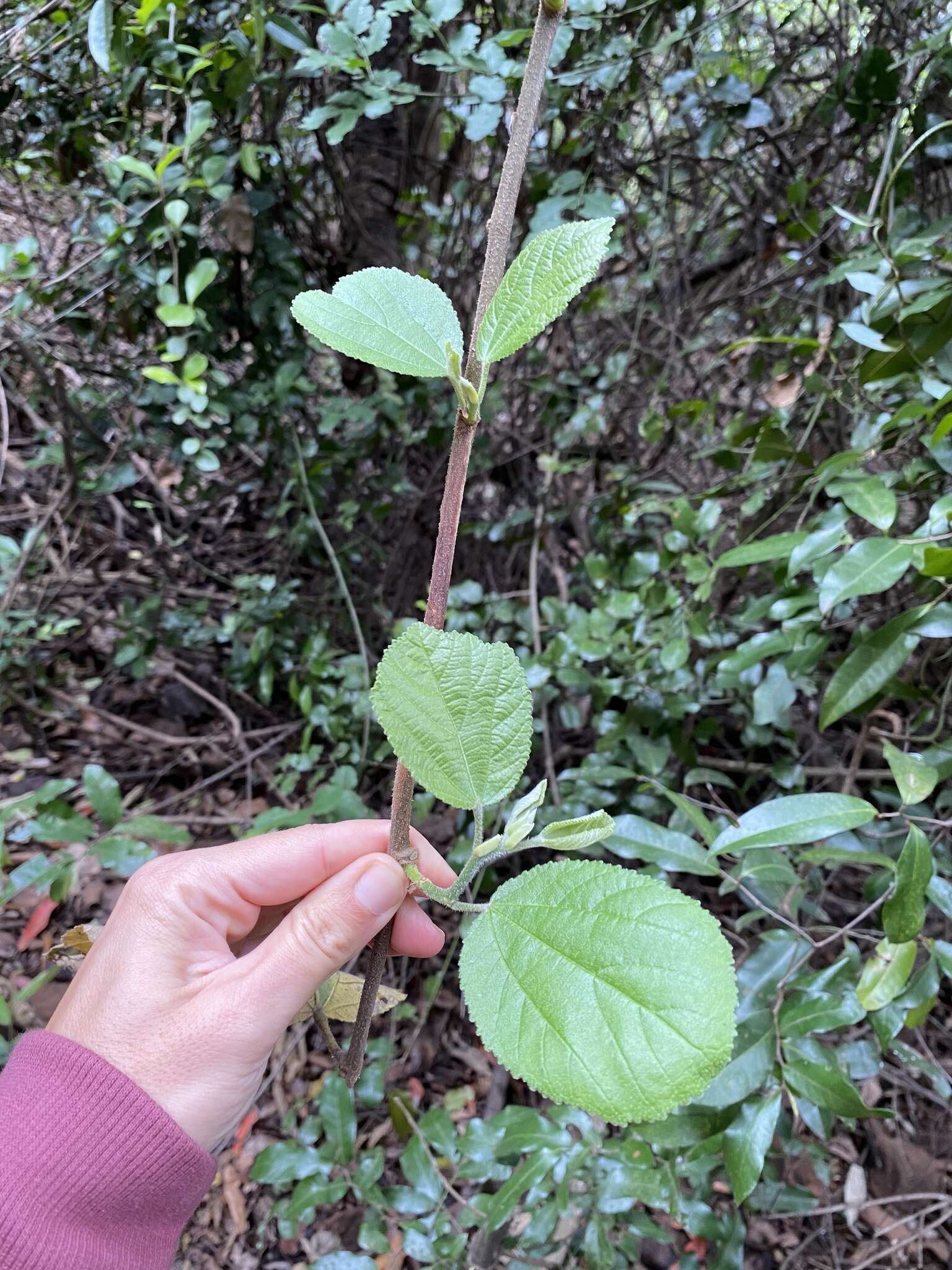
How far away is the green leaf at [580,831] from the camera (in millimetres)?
396

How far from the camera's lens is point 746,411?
1.61 meters

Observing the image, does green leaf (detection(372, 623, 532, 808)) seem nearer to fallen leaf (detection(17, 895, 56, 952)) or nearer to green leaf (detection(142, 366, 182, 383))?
green leaf (detection(142, 366, 182, 383))

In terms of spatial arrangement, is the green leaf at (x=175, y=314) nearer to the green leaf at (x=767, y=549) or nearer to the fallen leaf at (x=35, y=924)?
the green leaf at (x=767, y=549)

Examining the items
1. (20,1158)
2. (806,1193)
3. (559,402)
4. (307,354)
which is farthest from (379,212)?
(806,1193)

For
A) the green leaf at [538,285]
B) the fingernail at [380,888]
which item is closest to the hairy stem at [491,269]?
the green leaf at [538,285]

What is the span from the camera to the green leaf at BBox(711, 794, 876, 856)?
77cm

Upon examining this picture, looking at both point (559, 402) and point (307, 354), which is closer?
point (307, 354)

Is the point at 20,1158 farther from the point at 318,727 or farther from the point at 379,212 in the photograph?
the point at 379,212

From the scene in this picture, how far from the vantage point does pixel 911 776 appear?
0.81m

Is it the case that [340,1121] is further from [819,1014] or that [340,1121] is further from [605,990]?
[605,990]

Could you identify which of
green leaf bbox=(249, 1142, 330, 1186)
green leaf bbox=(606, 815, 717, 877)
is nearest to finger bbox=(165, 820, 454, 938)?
green leaf bbox=(606, 815, 717, 877)

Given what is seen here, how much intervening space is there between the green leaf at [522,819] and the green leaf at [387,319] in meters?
0.25

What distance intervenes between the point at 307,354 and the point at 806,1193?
1813 mm

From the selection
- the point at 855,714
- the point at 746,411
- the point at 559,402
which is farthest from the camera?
the point at 559,402
